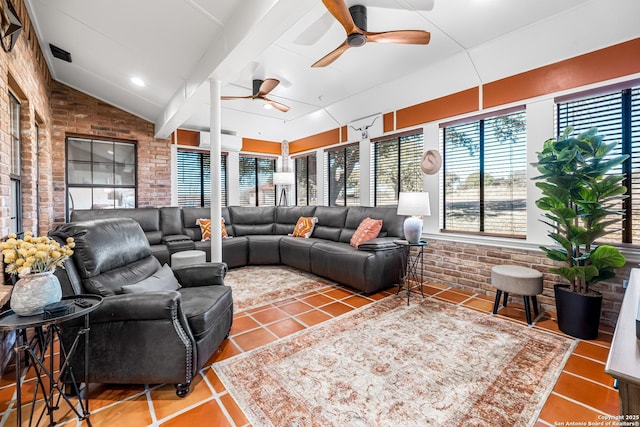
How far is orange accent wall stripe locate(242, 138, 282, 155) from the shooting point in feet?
21.6

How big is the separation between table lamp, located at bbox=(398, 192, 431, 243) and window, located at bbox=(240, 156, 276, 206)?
420cm

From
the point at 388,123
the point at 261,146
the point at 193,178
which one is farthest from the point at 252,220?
the point at 388,123

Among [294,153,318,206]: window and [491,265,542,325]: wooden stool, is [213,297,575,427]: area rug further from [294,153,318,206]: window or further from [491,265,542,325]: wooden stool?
[294,153,318,206]: window

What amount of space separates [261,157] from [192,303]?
5302 millimetres

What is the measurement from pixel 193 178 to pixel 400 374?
5.46 m

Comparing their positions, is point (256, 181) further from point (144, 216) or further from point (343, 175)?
point (144, 216)

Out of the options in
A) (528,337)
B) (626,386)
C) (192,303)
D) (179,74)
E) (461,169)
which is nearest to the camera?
(626,386)

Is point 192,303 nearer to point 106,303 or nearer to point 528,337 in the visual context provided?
point 106,303

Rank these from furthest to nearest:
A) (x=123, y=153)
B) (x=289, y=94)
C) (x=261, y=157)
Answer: (x=261, y=157)
(x=123, y=153)
(x=289, y=94)

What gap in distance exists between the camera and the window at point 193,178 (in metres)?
5.91

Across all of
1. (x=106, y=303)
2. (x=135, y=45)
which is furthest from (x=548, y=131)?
(x=135, y=45)

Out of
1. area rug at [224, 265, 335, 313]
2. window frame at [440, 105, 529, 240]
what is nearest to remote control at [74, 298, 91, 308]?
area rug at [224, 265, 335, 313]

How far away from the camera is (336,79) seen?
4.03m

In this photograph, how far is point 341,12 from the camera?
2117mm
